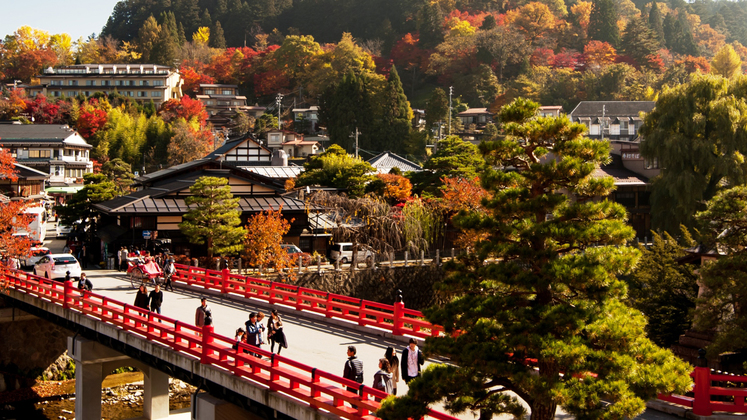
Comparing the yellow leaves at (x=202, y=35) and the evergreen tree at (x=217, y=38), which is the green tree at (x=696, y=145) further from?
the evergreen tree at (x=217, y=38)


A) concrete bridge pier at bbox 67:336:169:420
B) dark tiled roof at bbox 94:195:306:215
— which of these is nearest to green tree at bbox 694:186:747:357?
concrete bridge pier at bbox 67:336:169:420

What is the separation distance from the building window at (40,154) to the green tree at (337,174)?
33229 millimetres

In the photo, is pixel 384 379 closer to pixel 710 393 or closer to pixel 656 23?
pixel 710 393

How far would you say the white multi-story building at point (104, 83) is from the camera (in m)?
95.9

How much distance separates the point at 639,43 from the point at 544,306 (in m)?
106

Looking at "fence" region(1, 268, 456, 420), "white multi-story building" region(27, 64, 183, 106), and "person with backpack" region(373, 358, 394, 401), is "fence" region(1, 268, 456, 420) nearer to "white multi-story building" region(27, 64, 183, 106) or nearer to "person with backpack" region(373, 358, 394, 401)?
"person with backpack" region(373, 358, 394, 401)

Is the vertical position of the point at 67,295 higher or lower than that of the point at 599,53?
lower

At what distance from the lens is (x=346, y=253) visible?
1529 inches

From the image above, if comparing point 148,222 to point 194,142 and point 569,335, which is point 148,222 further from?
point 194,142

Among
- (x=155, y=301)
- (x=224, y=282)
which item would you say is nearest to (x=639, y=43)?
(x=224, y=282)

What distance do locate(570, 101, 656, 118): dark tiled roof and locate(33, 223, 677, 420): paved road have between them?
68112mm

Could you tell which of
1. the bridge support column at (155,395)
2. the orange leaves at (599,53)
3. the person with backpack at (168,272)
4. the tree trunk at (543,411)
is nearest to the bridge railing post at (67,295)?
the bridge support column at (155,395)

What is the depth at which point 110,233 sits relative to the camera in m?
34.9

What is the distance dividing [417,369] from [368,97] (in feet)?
229
